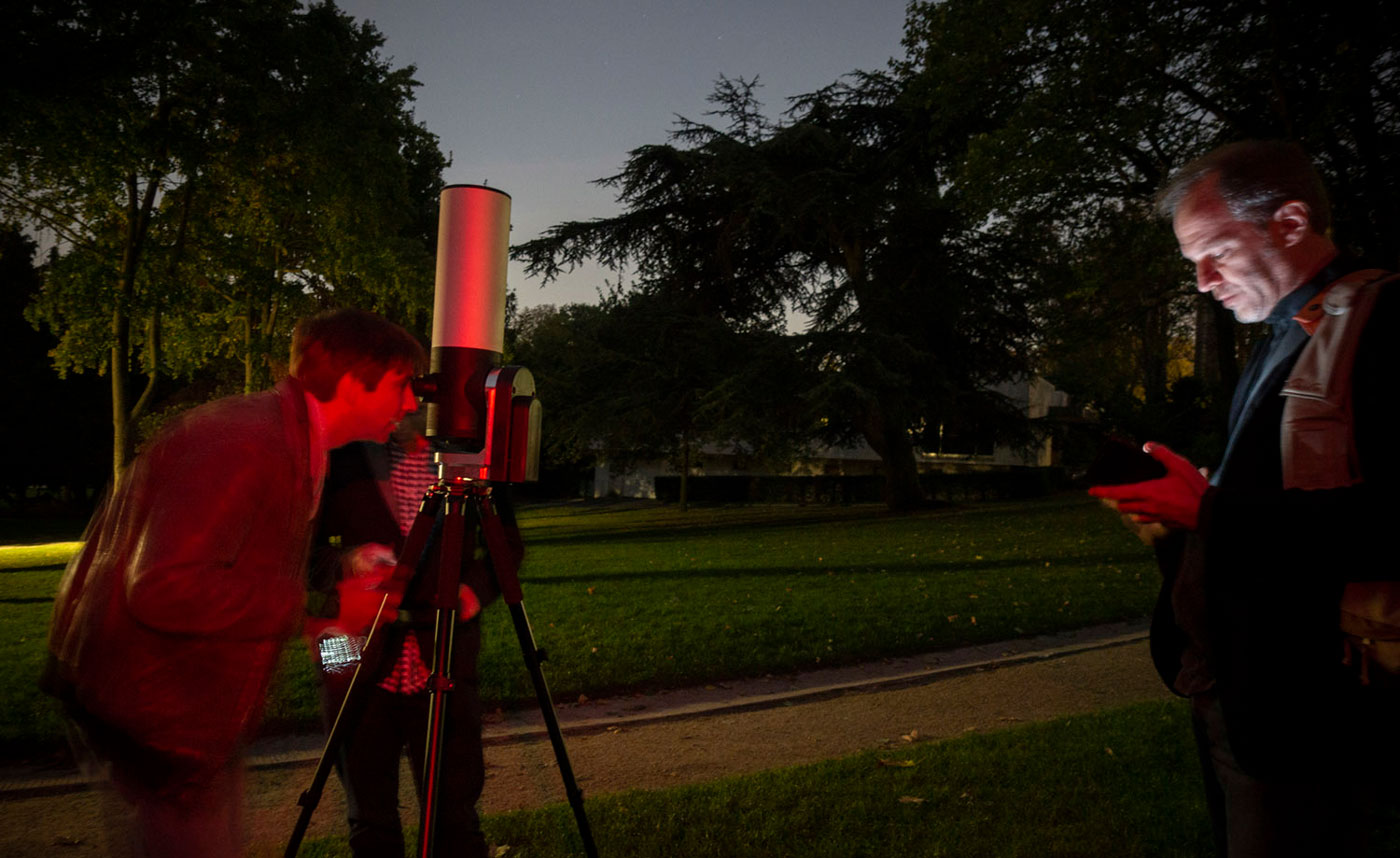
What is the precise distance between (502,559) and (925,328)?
20.6 meters

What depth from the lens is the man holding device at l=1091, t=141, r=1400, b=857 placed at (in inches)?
57.8

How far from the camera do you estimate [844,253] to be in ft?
74.6

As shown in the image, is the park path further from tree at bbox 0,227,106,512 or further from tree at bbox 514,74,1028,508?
tree at bbox 0,227,106,512

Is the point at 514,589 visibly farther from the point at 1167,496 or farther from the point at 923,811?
the point at 923,811

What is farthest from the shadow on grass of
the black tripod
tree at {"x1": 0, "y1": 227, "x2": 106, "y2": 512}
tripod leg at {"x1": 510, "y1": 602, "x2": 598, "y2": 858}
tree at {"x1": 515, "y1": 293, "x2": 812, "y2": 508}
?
tree at {"x1": 0, "y1": 227, "x2": 106, "y2": 512}

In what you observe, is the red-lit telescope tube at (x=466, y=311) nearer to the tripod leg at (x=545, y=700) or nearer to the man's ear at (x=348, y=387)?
the man's ear at (x=348, y=387)

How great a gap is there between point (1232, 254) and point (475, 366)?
1.88 metres

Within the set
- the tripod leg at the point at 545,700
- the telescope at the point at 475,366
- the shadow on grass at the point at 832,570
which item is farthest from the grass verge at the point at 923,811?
the shadow on grass at the point at 832,570

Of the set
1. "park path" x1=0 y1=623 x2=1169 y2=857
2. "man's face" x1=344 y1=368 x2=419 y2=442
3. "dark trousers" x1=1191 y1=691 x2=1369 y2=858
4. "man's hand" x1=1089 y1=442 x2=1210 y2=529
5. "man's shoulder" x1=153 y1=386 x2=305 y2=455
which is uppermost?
"man's face" x1=344 y1=368 x2=419 y2=442

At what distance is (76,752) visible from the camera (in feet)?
5.90

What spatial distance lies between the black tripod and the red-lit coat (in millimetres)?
559

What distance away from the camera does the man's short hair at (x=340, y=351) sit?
214cm

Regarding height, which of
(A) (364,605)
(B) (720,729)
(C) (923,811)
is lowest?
(B) (720,729)

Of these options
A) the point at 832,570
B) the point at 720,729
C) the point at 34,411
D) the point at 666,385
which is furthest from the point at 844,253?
the point at 34,411
